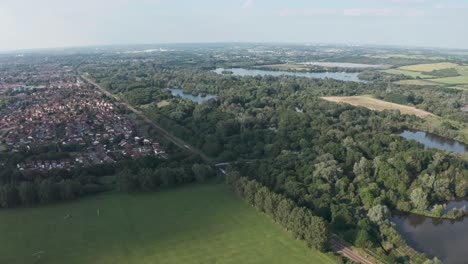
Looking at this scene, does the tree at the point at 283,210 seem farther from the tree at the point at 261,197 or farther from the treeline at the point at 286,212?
the tree at the point at 261,197

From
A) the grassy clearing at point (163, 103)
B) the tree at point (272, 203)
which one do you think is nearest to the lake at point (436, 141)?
the tree at point (272, 203)

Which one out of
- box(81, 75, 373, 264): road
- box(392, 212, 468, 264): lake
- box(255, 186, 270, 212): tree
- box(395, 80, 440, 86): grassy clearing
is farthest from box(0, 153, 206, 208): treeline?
box(395, 80, 440, 86): grassy clearing

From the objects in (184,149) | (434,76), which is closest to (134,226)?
(184,149)

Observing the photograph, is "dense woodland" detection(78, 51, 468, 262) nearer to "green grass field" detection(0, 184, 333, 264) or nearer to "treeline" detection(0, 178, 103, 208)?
"green grass field" detection(0, 184, 333, 264)

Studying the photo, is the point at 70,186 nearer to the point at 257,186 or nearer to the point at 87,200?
the point at 87,200

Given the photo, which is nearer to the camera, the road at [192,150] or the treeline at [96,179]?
the road at [192,150]

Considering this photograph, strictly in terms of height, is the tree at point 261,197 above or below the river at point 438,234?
above

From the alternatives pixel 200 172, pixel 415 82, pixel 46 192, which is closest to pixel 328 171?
pixel 200 172
